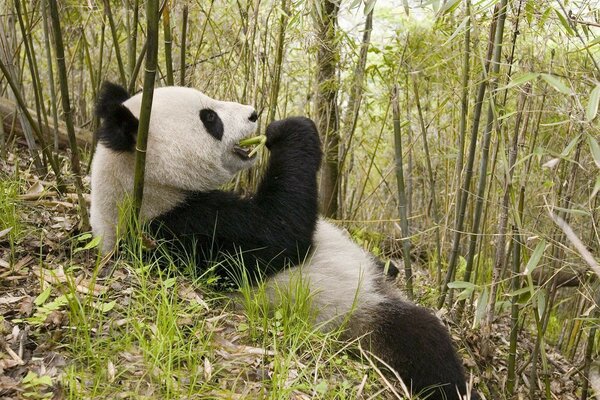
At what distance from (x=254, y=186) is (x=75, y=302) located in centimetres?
220

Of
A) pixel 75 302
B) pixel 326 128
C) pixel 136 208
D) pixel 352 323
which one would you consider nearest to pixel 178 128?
pixel 136 208

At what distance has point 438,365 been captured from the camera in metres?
3.25

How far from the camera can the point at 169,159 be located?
133 inches

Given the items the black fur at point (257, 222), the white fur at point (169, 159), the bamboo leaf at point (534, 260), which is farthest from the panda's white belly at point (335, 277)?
the bamboo leaf at point (534, 260)

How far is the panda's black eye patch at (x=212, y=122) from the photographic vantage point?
3.57 m

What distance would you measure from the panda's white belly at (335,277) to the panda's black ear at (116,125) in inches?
41.0

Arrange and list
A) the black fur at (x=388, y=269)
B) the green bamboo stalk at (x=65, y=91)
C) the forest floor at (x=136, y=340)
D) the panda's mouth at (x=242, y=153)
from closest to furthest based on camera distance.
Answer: the forest floor at (x=136, y=340)
the green bamboo stalk at (x=65, y=91)
the panda's mouth at (x=242, y=153)
the black fur at (x=388, y=269)

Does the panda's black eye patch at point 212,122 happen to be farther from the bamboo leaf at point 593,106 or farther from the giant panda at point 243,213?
the bamboo leaf at point 593,106

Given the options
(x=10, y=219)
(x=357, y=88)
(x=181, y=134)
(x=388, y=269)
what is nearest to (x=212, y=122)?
(x=181, y=134)

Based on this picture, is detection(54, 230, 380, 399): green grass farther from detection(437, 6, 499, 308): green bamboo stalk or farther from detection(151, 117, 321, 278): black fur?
detection(437, 6, 499, 308): green bamboo stalk

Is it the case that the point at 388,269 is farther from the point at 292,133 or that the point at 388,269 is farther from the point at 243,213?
the point at 243,213

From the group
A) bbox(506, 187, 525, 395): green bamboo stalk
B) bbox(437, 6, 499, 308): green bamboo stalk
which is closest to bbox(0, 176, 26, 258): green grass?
bbox(437, 6, 499, 308): green bamboo stalk

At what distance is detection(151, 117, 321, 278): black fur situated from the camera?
10.9 feet

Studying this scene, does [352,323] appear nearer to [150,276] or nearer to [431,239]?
[150,276]
